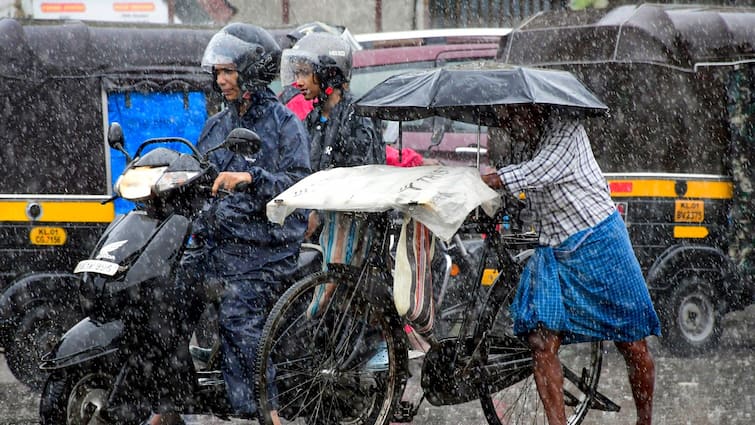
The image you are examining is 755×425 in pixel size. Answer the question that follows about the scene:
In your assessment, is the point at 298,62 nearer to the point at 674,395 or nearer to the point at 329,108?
the point at 329,108

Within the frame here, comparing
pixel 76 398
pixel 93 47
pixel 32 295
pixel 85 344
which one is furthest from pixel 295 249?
pixel 93 47

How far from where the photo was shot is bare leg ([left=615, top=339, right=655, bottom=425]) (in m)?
4.76

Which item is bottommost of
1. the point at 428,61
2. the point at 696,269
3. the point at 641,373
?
the point at 696,269

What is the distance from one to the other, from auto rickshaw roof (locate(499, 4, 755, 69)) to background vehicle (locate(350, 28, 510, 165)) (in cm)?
79

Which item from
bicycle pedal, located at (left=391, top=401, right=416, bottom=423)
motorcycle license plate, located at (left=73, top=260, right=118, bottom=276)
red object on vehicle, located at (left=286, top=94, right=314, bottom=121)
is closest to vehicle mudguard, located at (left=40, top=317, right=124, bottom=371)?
motorcycle license plate, located at (left=73, top=260, right=118, bottom=276)

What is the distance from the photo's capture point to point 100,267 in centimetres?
422

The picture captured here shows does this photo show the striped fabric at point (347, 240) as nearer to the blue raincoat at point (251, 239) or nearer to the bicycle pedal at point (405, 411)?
the blue raincoat at point (251, 239)

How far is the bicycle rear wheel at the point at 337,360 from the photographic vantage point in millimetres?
4551

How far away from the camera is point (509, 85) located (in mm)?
4516

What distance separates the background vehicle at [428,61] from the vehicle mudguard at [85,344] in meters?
4.08

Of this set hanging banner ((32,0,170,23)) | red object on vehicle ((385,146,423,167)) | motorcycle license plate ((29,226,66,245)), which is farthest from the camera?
hanging banner ((32,0,170,23))

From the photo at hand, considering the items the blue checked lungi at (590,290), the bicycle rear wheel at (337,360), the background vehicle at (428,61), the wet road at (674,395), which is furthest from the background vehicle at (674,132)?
the bicycle rear wheel at (337,360)

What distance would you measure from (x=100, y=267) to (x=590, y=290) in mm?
2087

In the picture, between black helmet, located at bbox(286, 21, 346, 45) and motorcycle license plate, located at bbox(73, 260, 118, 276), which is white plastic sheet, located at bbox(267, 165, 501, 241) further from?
black helmet, located at bbox(286, 21, 346, 45)
